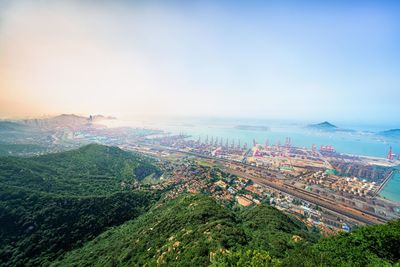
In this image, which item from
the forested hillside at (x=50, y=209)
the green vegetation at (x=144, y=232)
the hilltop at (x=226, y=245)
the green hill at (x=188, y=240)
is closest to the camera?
the hilltop at (x=226, y=245)

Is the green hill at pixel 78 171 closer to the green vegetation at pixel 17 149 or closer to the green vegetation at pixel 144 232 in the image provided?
the green vegetation at pixel 144 232

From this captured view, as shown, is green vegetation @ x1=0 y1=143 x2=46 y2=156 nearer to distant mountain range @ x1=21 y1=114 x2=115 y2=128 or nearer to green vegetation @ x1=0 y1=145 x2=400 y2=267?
green vegetation @ x1=0 y1=145 x2=400 y2=267

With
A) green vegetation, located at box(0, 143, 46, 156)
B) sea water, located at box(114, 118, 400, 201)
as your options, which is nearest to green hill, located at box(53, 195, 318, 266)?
sea water, located at box(114, 118, 400, 201)

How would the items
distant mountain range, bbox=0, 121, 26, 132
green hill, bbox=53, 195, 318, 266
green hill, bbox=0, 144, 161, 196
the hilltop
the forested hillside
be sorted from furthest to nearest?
distant mountain range, bbox=0, 121, 26, 132 < green hill, bbox=0, 144, 161, 196 < the forested hillside < green hill, bbox=53, 195, 318, 266 < the hilltop

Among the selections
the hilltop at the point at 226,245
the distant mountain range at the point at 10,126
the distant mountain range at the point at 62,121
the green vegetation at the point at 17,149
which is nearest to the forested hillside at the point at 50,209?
the hilltop at the point at 226,245

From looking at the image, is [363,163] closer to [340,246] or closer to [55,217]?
[340,246]

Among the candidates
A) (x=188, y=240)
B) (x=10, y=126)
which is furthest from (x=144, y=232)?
(x=10, y=126)
